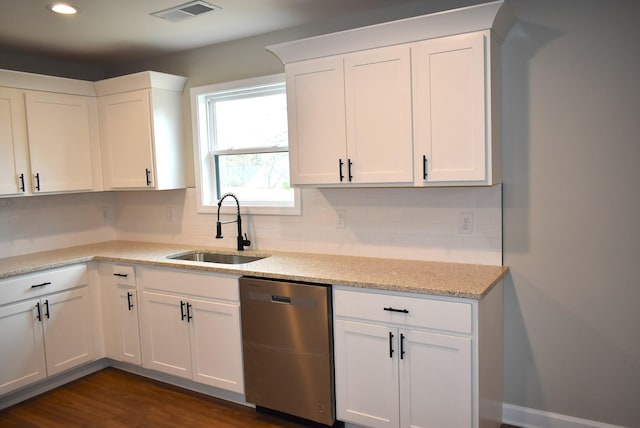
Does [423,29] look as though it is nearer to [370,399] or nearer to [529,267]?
[529,267]

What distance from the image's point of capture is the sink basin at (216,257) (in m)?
3.49

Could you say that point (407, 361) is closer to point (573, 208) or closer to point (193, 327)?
point (573, 208)

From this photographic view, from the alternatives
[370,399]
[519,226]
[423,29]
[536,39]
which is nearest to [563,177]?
[519,226]

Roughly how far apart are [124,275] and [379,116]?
2104 millimetres

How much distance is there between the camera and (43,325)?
3.31m

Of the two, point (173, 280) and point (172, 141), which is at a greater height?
→ point (172, 141)

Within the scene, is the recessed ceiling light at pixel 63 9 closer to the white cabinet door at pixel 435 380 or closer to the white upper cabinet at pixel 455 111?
the white upper cabinet at pixel 455 111

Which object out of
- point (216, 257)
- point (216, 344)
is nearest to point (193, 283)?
point (216, 344)

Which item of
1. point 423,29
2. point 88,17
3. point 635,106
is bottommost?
point 635,106

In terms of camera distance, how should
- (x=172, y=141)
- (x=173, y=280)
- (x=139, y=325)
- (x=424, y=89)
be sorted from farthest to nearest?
(x=172, y=141) → (x=139, y=325) → (x=173, y=280) → (x=424, y=89)

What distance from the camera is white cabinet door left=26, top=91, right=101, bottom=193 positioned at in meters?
3.56

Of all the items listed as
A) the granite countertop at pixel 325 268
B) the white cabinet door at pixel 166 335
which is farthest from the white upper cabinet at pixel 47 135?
the white cabinet door at pixel 166 335

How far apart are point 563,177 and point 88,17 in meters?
2.81

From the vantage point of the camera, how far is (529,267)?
264 cm
